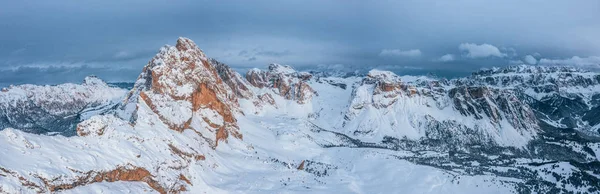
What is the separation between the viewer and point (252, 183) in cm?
17638

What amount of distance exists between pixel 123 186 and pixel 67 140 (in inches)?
866

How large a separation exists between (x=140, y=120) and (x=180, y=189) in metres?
45.5

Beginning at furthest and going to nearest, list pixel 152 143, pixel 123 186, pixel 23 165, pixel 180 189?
pixel 152 143 < pixel 180 189 < pixel 123 186 < pixel 23 165

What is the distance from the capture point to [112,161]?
129000 mm

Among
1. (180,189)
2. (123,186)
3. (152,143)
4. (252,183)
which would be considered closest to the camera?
(123,186)

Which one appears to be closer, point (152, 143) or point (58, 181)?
point (58, 181)

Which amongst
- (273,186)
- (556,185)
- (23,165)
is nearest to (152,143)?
(273,186)

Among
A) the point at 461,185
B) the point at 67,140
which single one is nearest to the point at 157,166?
the point at 67,140

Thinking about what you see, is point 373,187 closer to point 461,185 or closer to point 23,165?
point 461,185

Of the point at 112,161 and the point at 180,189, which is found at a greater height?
the point at 112,161

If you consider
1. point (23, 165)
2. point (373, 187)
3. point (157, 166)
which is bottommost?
point (373, 187)

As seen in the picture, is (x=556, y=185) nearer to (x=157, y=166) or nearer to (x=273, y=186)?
(x=273, y=186)

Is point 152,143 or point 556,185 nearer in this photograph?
point 152,143

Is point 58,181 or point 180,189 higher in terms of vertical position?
point 58,181
